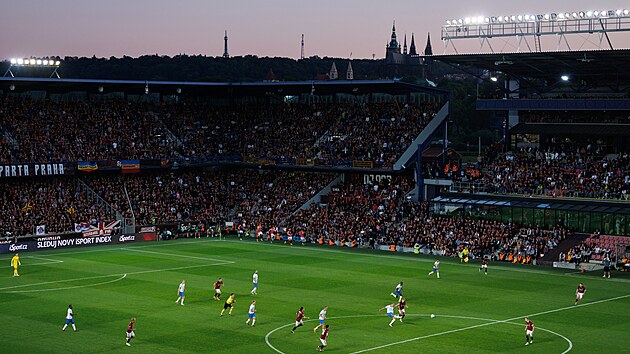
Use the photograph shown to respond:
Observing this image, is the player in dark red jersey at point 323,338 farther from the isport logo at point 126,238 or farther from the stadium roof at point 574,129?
the stadium roof at point 574,129

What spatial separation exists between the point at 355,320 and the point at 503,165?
126 feet

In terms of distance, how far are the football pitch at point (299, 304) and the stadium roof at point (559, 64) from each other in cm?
1770

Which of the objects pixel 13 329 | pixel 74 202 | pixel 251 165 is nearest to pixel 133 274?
pixel 13 329

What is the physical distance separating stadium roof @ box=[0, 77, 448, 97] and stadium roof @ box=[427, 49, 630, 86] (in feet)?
30.1

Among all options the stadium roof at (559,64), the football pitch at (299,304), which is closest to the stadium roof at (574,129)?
the stadium roof at (559,64)

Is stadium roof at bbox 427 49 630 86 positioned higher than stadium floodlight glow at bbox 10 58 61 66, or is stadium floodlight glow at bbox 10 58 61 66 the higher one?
stadium floodlight glow at bbox 10 58 61 66

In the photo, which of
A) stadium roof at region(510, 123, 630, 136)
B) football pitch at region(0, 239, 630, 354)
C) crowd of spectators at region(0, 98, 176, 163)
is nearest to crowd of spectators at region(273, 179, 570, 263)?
football pitch at region(0, 239, 630, 354)

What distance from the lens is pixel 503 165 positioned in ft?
258

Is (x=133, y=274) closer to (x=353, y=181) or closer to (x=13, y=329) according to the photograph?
(x=13, y=329)

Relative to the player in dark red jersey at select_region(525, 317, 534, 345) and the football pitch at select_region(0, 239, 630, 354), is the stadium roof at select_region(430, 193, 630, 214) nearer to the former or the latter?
the football pitch at select_region(0, 239, 630, 354)

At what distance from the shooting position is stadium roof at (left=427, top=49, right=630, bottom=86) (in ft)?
228

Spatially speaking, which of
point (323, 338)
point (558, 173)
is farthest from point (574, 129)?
point (323, 338)

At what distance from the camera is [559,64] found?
242 ft

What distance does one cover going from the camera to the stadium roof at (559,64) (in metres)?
69.6
